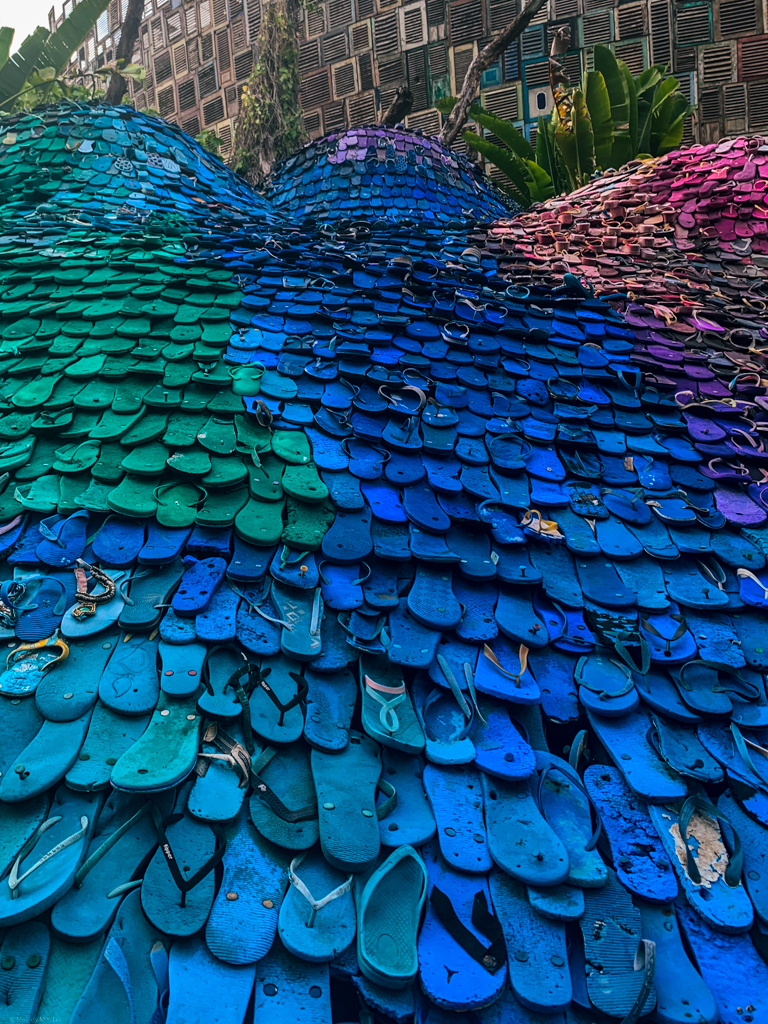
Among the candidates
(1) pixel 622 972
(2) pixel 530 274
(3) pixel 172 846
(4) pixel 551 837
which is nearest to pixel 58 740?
(3) pixel 172 846

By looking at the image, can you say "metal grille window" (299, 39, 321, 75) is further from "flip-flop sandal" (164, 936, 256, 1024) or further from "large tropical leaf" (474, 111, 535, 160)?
"flip-flop sandal" (164, 936, 256, 1024)

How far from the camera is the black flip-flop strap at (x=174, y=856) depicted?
5.41 ft

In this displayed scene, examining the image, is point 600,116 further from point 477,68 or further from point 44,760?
point 44,760

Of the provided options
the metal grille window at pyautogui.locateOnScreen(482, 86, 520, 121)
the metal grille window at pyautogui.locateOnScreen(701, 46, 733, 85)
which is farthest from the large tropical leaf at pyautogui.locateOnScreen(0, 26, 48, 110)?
the metal grille window at pyautogui.locateOnScreen(701, 46, 733, 85)

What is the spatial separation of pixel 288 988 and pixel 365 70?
15.4 meters

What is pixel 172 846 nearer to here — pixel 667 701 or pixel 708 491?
pixel 667 701

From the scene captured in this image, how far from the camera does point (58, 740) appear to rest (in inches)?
74.1

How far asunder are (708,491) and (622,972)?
192 cm

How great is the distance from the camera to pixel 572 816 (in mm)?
1962

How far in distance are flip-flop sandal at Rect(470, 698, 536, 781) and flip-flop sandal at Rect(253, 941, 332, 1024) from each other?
0.65 m

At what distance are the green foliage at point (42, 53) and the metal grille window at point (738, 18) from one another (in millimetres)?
9224

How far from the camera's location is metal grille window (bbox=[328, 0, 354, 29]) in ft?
45.5

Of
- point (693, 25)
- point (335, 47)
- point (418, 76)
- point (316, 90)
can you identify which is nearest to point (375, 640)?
point (693, 25)

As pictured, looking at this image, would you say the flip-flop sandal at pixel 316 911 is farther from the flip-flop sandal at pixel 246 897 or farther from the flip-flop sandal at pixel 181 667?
the flip-flop sandal at pixel 181 667
